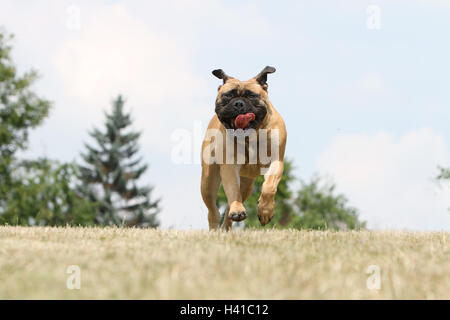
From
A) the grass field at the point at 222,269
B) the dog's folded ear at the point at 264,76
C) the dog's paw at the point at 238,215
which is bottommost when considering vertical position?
the grass field at the point at 222,269

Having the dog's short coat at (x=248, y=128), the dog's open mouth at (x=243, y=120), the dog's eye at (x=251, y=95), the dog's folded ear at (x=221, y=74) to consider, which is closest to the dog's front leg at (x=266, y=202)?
the dog's short coat at (x=248, y=128)

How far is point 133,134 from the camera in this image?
4297cm

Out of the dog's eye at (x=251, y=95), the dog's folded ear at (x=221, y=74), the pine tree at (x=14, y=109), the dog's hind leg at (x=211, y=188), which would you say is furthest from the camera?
the pine tree at (x=14, y=109)

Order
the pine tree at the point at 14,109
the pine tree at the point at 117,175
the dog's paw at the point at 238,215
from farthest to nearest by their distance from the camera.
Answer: the pine tree at the point at 117,175, the pine tree at the point at 14,109, the dog's paw at the point at 238,215

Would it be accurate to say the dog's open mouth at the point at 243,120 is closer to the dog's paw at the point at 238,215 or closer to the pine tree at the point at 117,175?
the dog's paw at the point at 238,215

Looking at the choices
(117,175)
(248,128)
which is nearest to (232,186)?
(248,128)

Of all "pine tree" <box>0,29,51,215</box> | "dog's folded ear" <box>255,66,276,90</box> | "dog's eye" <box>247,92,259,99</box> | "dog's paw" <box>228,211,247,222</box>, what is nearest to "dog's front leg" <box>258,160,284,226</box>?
"dog's paw" <box>228,211,247,222</box>

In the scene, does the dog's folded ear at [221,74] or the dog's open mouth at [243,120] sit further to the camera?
the dog's folded ear at [221,74]

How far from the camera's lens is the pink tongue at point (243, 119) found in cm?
697

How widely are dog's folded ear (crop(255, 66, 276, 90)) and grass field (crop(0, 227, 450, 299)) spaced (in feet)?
8.20

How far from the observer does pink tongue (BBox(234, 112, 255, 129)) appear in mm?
6969

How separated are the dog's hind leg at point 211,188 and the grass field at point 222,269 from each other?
7.06 ft
